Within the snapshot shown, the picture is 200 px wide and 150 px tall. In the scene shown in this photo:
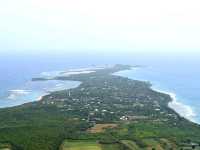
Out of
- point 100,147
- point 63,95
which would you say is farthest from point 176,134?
point 63,95

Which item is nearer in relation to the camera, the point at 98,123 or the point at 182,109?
the point at 98,123

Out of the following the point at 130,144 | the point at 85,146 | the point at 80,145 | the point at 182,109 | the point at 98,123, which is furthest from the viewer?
the point at 182,109

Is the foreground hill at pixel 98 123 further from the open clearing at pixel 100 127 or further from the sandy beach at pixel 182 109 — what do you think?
the sandy beach at pixel 182 109

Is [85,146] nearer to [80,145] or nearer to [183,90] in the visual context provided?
[80,145]

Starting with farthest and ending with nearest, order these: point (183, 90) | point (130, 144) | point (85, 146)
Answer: point (183, 90) → point (130, 144) → point (85, 146)

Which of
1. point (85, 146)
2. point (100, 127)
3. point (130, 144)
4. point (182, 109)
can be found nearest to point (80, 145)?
point (85, 146)

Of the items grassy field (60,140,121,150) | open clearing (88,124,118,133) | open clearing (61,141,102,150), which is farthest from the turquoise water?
open clearing (61,141,102,150)

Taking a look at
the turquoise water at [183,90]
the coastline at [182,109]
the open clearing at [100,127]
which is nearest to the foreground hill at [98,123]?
the open clearing at [100,127]

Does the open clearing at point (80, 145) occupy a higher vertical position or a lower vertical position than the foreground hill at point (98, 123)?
lower

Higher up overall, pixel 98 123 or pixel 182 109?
pixel 182 109

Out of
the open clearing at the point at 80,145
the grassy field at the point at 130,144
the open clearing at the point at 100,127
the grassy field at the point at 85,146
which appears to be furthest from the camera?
the open clearing at the point at 100,127
